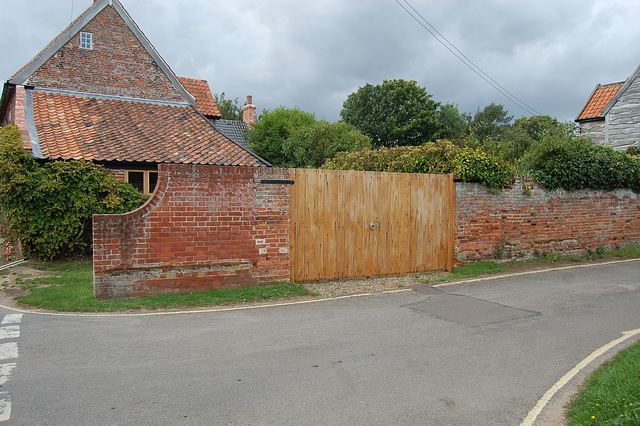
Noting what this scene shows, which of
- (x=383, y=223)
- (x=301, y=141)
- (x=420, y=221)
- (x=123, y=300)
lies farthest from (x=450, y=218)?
(x=301, y=141)

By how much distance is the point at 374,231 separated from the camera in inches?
368

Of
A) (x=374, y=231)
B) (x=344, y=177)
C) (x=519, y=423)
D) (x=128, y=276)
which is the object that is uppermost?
(x=344, y=177)

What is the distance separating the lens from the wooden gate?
28.6 ft

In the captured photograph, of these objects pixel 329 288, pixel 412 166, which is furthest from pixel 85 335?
pixel 412 166

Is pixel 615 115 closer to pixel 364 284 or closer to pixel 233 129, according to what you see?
pixel 364 284

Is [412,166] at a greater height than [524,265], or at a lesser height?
greater

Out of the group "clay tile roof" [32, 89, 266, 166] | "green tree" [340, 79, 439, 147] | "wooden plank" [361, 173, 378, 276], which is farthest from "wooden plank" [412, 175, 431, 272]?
"green tree" [340, 79, 439, 147]

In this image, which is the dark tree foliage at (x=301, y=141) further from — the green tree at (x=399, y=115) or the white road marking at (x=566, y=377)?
the green tree at (x=399, y=115)

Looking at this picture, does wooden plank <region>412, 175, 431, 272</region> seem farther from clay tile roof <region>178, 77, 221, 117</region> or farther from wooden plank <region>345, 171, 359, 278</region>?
clay tile roof <region>178, 77, 221, 117</region>

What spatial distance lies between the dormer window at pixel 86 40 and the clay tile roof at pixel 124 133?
2005mm

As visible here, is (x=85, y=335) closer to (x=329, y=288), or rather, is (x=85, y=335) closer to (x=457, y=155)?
(x=329, y=288)

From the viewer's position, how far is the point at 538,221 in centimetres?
1148

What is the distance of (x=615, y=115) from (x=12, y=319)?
26140mm

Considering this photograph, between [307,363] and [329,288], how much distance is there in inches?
148
